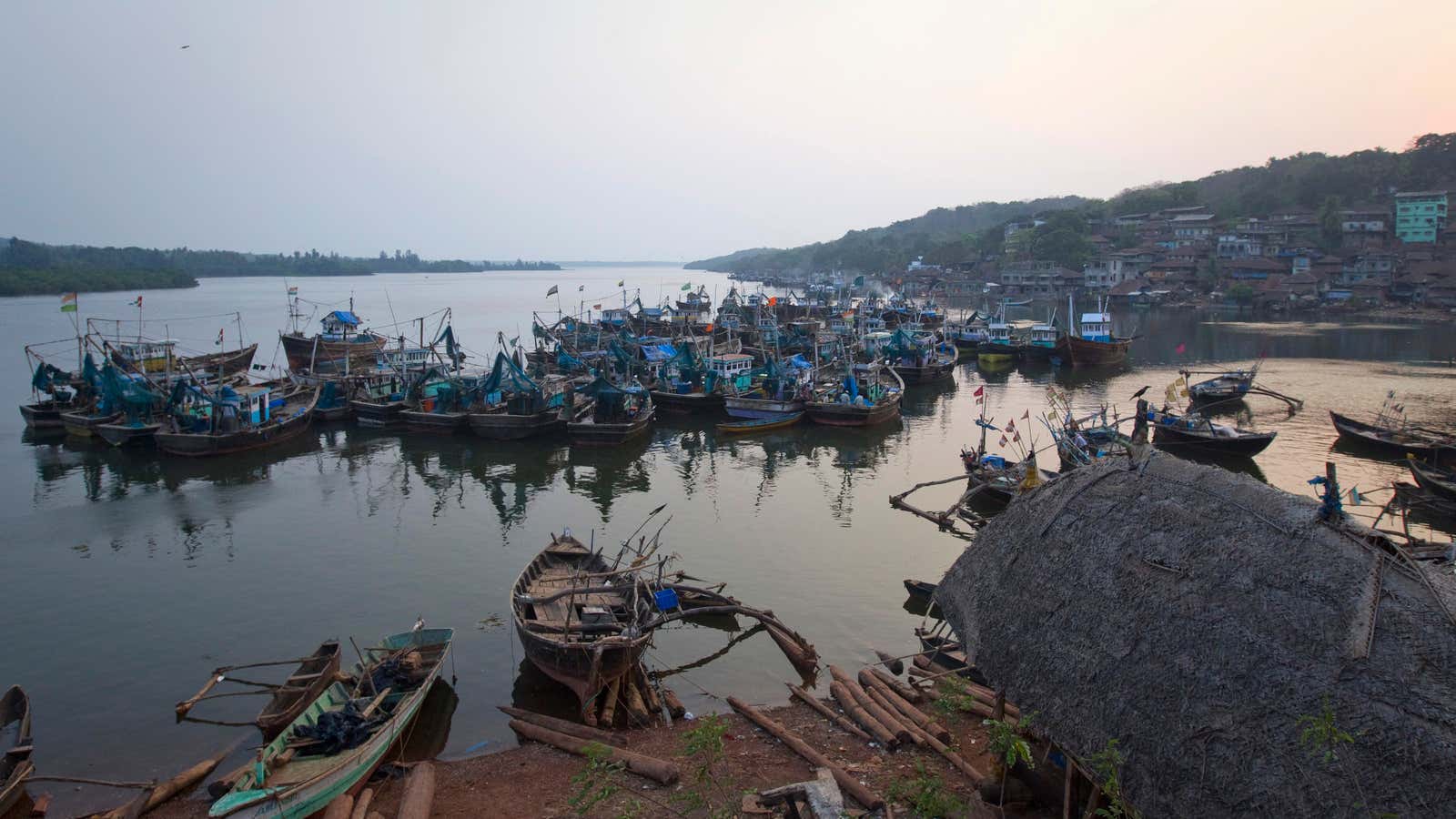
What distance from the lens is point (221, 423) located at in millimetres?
28266

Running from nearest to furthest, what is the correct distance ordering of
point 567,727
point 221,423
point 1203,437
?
1. point 567,727
2. point 1203,437
3. point 221,423

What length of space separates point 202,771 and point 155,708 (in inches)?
113

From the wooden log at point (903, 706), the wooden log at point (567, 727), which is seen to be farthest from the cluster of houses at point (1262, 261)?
the wooden log at point (567, 727)

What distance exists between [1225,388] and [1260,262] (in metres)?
56.1

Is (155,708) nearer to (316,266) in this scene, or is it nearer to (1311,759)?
(1311,759)

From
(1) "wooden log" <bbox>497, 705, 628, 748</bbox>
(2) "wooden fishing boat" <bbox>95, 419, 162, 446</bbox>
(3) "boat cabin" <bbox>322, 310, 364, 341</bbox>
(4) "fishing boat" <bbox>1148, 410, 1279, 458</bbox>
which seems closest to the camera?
(1) "wooden log" <bbox>497, 705, 628, 748</bbox>

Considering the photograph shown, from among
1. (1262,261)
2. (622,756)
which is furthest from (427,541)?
(1262,261)

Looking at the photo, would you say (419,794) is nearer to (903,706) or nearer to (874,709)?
(874,709)

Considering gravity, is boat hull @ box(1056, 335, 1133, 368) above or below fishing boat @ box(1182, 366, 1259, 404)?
above

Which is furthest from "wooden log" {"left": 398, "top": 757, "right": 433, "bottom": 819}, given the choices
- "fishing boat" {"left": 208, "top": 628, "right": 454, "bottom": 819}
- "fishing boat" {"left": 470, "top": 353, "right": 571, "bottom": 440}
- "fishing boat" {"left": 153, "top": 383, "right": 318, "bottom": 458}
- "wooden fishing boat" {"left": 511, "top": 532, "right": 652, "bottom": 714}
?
"fishing boat" {"left": 153, "top": 383, "right": 318, "bottom": 458}

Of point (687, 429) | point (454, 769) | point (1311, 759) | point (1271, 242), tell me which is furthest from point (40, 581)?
point (1271, 242)

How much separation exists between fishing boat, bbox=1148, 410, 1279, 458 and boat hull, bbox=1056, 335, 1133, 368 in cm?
2099

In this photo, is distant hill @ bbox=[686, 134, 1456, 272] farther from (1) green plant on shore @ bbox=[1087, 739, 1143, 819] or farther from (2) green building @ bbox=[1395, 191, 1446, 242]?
(1) green plant on shore @ bbox=[1087, 739, 1143, 819]

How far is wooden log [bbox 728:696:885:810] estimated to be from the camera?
8.90m
